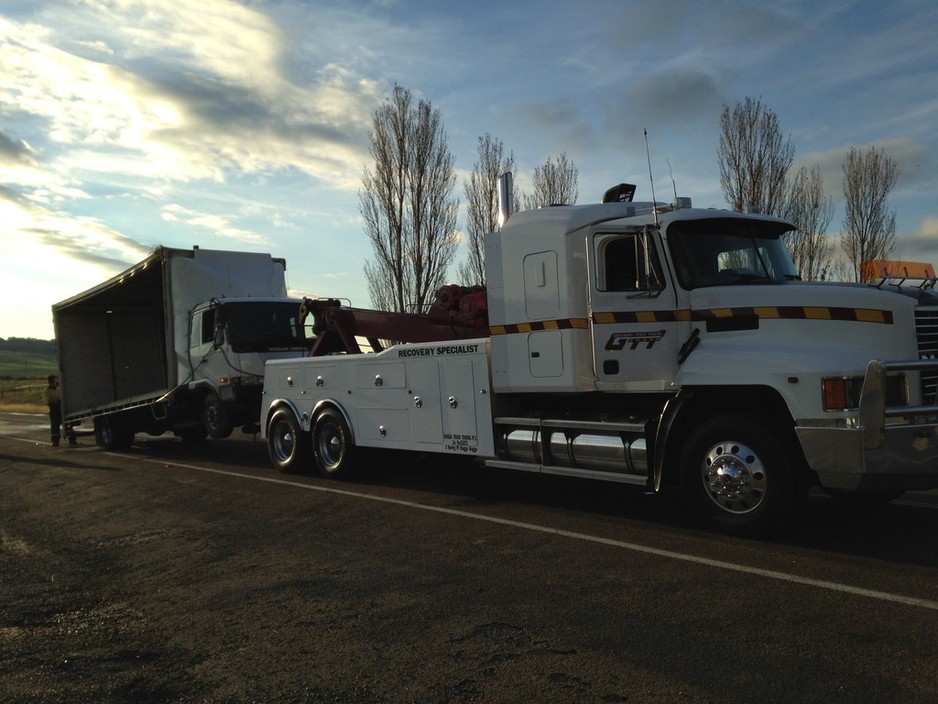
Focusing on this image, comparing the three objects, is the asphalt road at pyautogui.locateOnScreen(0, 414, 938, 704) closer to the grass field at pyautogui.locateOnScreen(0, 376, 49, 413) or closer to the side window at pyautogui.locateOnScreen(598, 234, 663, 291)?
the side window at pyautogui.locateOnScreen(598, 234, 663, 291)

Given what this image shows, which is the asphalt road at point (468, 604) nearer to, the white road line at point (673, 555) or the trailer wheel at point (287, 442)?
the white road line at point (673, 555)

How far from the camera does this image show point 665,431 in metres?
7.07

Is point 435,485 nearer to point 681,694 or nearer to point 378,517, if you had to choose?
point 378,517

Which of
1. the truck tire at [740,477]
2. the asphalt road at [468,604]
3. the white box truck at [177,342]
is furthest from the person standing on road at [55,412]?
the truck tire at [740,477]

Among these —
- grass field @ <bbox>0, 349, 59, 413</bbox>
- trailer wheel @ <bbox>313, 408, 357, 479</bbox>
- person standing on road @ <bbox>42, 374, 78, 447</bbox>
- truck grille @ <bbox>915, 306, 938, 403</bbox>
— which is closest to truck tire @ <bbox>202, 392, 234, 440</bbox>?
trailer wheel @ <bbox>313, 408, 357, 479</bbox>

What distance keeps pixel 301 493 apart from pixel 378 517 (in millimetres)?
2117

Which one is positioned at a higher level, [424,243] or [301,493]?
[424,243]

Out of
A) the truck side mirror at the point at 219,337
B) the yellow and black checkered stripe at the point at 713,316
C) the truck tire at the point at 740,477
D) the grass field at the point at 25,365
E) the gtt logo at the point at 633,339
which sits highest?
the grass field at the point at 25,365

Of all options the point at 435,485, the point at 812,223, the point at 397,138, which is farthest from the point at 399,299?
the point at 435,485

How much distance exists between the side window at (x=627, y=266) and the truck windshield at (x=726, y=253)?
24 cm

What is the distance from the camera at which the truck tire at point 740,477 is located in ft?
20.9

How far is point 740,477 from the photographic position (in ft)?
21.6

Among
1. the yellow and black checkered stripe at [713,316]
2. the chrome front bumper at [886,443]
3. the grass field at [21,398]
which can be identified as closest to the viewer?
the chrome front bumper at [886,443]

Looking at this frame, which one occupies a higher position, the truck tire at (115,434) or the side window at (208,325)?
the side window at (208,325)
